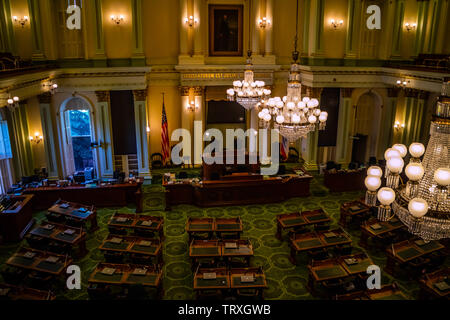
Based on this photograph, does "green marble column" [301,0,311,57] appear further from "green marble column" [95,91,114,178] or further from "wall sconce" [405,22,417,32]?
"green marble column" [95,91,114,178]

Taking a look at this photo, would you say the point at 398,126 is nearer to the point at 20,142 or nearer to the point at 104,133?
the point at 104,133

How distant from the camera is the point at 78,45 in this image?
13508 mm

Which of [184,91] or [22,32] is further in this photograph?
[184,91]

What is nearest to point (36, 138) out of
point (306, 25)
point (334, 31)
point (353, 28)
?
point (306, 25)

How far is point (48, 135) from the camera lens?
13.7 meters

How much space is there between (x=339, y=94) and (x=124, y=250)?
34.9 feet

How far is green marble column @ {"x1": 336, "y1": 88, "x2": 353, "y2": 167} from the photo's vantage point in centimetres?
1538

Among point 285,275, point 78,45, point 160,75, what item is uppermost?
point 78,45

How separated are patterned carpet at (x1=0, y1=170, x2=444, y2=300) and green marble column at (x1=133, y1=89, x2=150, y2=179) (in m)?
0.72

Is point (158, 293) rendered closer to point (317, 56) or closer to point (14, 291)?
point (14, 291)

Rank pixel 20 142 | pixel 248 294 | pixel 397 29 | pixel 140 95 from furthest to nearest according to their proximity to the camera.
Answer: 1. pixel 397 29
2. pixel 140 95
3. pixel 20 142
4. pixel 248 294

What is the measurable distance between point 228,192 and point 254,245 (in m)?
2.76

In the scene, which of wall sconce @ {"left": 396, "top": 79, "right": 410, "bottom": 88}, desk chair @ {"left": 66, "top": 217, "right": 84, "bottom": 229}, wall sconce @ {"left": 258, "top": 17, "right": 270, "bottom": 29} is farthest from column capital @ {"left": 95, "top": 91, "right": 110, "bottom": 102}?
wall sconce @ {"left": 396, "top": 79, "right": 410, "bottom": 88}
